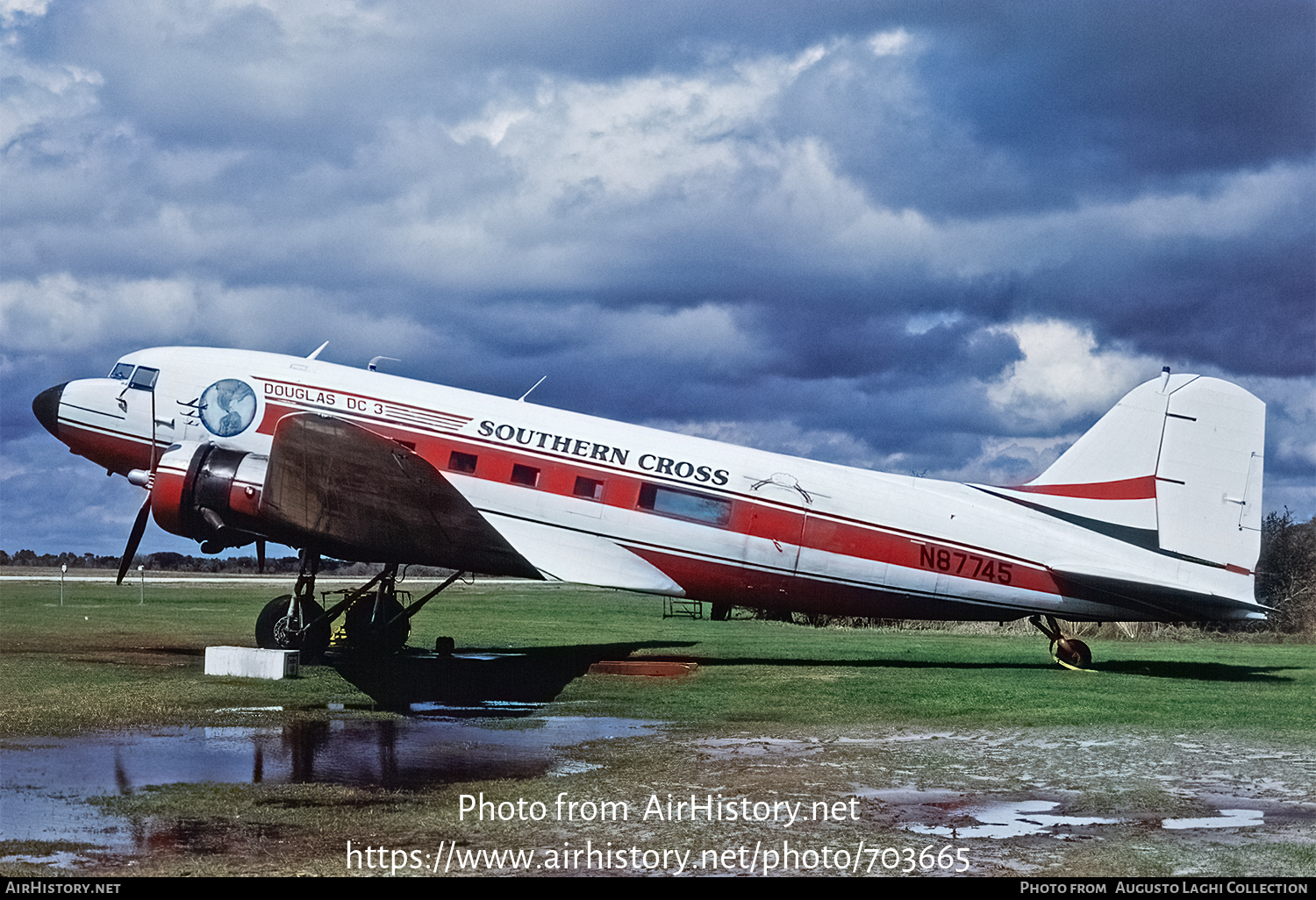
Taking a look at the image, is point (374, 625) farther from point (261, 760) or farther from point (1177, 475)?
point (1177, 475)

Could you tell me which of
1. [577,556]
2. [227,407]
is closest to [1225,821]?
[577,556]

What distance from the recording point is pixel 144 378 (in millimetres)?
19125

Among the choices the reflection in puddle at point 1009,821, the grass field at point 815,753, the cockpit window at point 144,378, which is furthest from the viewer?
the cockpit window at point 144,378

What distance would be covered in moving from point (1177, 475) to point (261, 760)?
1480cm

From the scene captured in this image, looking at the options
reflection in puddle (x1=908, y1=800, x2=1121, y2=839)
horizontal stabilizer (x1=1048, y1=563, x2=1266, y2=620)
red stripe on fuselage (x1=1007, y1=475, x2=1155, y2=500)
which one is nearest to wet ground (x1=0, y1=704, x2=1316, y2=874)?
reflection in puddle (x1=908, y1=800, x2=1121, y2=839)

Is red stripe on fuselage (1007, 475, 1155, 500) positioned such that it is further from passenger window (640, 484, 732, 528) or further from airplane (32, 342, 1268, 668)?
passenger window (640, 484, 732, 528)

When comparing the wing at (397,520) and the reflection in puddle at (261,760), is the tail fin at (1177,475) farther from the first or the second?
the reflection in puddle at (261,760)

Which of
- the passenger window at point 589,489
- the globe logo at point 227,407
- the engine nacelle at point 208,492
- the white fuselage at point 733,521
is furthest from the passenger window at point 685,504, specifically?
the globe logo at point 227,407

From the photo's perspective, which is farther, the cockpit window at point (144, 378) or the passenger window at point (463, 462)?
the cockpit window at point (144, 378)

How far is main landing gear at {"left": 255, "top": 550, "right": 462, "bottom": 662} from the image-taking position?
1792cm

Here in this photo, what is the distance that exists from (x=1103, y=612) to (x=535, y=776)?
11712mm

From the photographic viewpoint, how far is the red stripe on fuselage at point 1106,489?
18.1m

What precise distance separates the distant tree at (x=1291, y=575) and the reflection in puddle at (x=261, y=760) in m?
31.1

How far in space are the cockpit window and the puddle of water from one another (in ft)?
56.1
